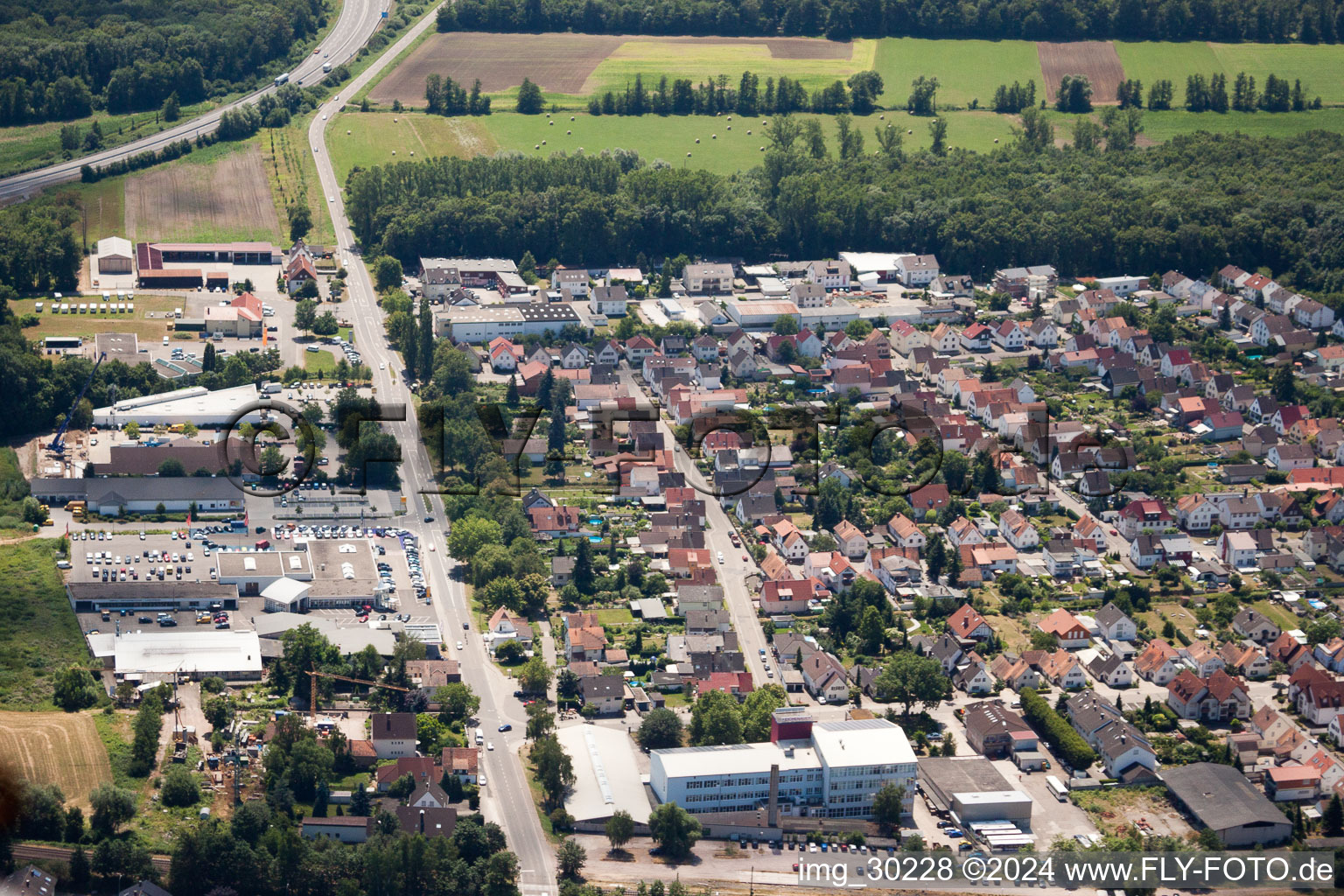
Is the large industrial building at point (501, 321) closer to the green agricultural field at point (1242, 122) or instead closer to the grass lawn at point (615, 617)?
the grass lawn at point (615, 617)

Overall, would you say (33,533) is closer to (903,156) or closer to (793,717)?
(793,717)

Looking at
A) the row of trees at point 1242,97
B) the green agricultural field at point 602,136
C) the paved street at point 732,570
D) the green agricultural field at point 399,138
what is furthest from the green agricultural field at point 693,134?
the paved street at point 732,570

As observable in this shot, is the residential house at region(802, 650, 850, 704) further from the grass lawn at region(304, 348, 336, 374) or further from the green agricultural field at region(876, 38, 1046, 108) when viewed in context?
the green agricultural field at region(876, 38, 1046, 108)

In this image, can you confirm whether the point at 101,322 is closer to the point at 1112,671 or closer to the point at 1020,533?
the point at 1020,533

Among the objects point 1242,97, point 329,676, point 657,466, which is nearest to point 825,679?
point 329,676

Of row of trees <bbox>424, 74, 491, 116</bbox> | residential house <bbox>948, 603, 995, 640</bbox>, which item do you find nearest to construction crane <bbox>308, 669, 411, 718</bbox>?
residential house <bbox>948, 603, 995, 640</bbox>

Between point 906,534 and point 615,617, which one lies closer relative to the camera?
point 615,617
